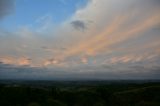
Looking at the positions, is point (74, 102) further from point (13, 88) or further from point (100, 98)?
point (13, 88)

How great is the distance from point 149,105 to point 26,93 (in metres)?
49.1

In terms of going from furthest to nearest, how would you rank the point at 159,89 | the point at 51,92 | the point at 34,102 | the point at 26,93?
the point at 159,89, the point at 51,92, the point at 26,93, the point at 34,102

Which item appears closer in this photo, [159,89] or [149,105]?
[149,105]

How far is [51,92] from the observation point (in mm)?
114125

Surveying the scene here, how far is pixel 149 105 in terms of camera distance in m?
98.5

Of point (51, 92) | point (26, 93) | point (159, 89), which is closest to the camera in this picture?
point (26, 93)

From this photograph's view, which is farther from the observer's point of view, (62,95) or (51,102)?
(62,95)

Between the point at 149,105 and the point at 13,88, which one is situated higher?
the point at 13,88

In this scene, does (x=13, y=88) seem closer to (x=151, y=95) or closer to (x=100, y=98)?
(x=100, y=98)

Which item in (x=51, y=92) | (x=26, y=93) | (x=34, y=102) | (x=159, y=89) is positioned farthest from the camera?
(x=159, y=89)

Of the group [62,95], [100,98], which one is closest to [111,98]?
[100,98]

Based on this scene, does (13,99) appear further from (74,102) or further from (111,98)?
(111,98)

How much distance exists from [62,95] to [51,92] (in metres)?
5.74

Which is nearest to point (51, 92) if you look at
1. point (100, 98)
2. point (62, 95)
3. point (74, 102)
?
point (62, 95)
